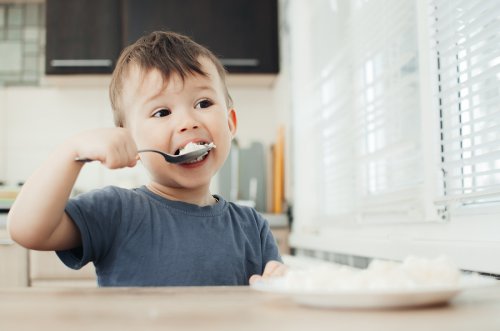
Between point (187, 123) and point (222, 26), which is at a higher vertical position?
point (222, 26)

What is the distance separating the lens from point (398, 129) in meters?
1.75

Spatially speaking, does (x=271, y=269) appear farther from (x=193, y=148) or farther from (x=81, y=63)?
(x=81, y=63)

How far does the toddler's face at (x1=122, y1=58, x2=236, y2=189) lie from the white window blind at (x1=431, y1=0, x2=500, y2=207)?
0.48 metres

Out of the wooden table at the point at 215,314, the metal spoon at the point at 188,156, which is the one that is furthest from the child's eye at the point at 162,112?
the wooden table at the point at 215,314

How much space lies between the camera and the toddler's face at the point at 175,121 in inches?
45.4

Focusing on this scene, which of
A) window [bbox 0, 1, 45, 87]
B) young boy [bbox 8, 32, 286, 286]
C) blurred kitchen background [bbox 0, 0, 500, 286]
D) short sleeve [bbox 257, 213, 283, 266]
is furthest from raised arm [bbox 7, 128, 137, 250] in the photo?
window [bbox 0, 1, 45, 87]

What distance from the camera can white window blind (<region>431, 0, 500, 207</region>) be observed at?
1.19 metres

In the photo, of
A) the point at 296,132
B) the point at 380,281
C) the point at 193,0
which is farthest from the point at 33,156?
the point at 380,281

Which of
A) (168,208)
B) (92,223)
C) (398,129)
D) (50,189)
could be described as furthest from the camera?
(398,129)

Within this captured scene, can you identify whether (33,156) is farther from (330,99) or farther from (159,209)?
(159,209)

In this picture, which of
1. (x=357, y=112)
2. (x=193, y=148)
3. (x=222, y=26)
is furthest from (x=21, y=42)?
(x=193, y=148)

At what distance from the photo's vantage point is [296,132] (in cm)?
283

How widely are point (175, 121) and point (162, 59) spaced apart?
12 centimetres

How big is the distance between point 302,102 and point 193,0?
778 mm
